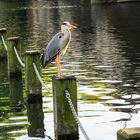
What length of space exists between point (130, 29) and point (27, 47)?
1307 centimetres

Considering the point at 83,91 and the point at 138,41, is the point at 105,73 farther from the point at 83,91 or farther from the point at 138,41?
the point at 138,41

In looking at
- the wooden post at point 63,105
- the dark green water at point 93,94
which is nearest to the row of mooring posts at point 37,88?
the wooden post at point 63,105

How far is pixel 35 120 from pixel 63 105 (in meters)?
3.09

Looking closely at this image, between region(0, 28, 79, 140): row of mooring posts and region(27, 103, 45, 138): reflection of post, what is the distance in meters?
0.01

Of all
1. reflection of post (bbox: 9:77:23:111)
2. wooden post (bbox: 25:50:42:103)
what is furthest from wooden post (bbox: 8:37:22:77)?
wooden post (bbox: 25:50:42:103)

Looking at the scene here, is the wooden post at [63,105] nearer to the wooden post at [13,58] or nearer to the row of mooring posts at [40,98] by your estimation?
the row of mooring posts at [40,98]

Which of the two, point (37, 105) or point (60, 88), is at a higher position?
point (60, 88)

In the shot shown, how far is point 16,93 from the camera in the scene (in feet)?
57.7

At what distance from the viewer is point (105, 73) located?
20.8m

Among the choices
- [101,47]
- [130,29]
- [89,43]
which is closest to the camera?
[101,47]

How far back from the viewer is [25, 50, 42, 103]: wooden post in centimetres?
1505

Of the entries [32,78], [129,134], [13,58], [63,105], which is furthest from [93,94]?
[129,134]

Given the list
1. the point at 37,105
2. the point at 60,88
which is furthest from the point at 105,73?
the point at 60,88

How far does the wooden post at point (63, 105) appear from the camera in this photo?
35.7ft
